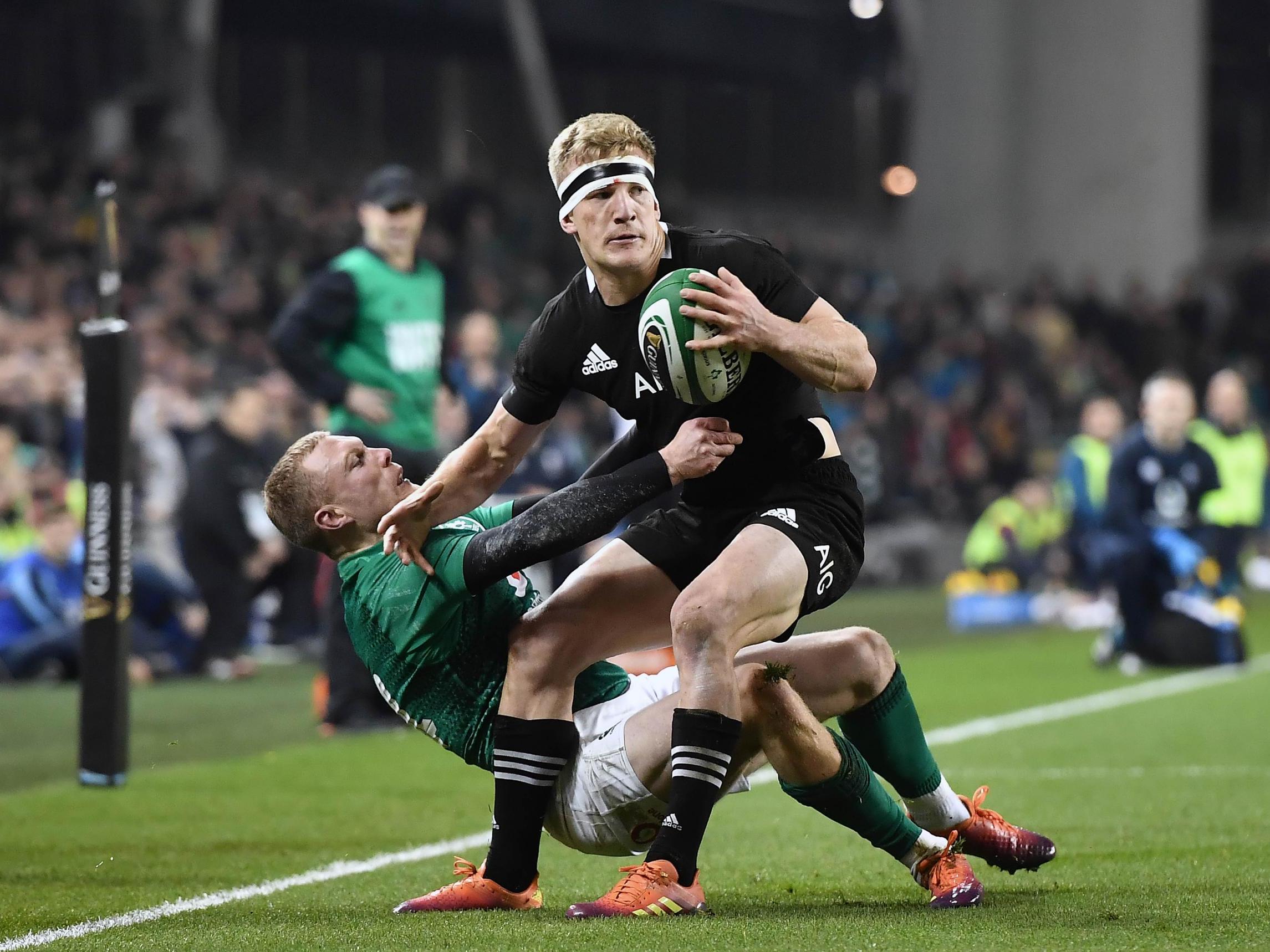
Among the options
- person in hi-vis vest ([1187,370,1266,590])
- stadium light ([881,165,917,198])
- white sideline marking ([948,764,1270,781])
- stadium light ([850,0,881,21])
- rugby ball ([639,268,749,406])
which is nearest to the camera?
rugby ball ([639,268,749,406])

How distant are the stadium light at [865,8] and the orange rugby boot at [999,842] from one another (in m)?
25.4

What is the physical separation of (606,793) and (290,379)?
702 cm

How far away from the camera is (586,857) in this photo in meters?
6.44

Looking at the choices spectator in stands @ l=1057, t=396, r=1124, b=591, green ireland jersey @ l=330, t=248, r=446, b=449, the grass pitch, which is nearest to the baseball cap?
green ireland jersey @ l=330, t=248, r=446, b=449

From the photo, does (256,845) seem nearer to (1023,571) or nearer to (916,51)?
(1023,571)

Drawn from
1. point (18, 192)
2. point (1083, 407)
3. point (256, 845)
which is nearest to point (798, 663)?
point (256, 845)

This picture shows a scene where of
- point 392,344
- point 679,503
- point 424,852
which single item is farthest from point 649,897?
point 392,344

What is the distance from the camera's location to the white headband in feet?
16.5

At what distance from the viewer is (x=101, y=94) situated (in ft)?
72.9

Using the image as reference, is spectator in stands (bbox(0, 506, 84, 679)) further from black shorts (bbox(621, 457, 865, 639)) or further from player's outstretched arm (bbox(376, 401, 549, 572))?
black shorts (bbox(621, 457, 865, 639))

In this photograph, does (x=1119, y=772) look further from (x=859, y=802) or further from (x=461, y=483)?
(x=461, y=483)

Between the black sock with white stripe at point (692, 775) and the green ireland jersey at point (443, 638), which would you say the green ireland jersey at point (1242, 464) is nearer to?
the green ireland jersey at point (443, 638)

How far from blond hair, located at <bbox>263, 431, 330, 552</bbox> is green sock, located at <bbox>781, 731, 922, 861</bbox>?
146cm

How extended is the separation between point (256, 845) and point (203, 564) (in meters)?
7.12
